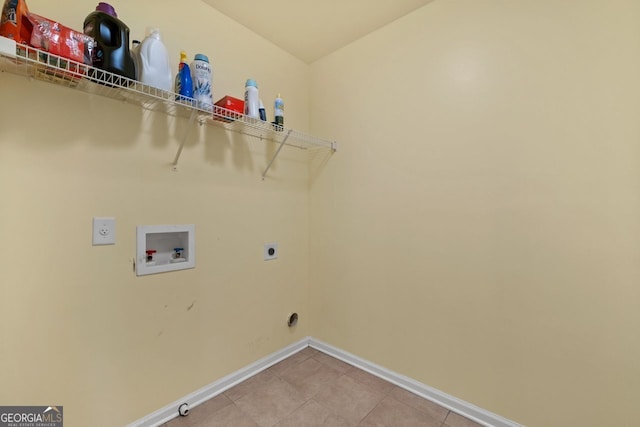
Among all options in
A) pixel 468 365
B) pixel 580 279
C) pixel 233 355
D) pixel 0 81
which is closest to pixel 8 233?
pixel 0 81

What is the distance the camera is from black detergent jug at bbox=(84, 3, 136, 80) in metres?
1.04

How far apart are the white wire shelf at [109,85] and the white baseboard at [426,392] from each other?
173 centimetres

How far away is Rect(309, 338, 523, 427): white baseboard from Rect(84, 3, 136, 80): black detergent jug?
2113mm

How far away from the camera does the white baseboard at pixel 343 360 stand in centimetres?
137

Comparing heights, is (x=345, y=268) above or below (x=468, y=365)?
above

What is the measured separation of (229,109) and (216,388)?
165cm

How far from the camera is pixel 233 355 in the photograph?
1.71 meters

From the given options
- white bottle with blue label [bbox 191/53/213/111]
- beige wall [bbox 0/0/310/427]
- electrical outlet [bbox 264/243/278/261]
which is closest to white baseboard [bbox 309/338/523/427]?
beige wall [bbox 0/0/310/427]

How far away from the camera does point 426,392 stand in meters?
1.59

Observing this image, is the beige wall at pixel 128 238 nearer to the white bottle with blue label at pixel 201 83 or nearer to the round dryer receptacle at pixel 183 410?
the round dryer receptacle at pixel 183 410

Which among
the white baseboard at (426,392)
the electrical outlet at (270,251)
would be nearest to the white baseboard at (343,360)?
the white baseboard at (426,392)

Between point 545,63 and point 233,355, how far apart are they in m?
2.36

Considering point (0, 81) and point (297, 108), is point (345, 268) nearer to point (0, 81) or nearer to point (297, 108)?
point (297, 108)

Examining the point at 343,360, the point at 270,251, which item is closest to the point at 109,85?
the point at 270,251
